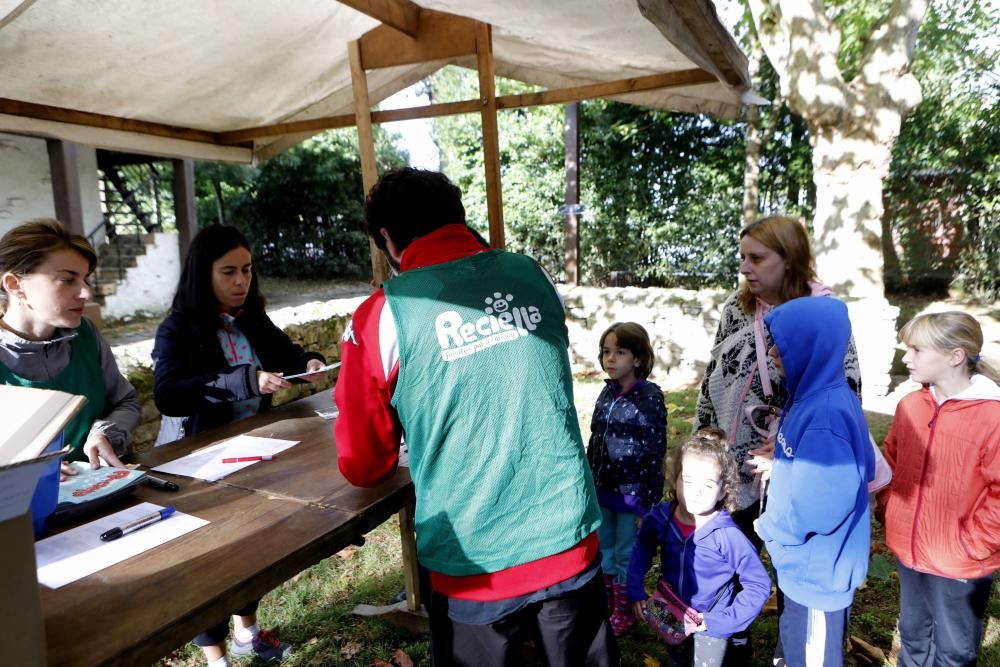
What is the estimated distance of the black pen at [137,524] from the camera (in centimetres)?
147

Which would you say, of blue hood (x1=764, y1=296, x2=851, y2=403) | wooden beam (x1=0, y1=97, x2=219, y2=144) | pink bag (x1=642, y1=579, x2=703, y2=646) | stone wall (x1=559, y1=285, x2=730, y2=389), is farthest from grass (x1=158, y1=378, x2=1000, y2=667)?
stone wall (x1=559, y1=285, x2=730, y2=389)

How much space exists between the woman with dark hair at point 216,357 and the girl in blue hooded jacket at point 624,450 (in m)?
1.36

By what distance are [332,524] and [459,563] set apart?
375mm

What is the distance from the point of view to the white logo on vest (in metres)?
1.31

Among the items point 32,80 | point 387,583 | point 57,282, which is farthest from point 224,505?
point 32,80

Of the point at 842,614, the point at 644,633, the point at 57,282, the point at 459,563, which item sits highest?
the point at 57,282

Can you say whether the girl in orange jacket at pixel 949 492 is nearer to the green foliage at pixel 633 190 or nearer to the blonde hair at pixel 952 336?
the blonde hair at pixel 952 336

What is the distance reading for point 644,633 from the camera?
2725 millimetres

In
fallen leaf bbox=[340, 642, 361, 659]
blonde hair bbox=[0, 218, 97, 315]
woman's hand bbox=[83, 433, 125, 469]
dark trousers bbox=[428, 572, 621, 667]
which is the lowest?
fallen leaf bbox=[340, 642, 361, 659]

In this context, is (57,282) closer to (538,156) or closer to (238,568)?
(238,568)

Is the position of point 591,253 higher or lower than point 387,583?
higher

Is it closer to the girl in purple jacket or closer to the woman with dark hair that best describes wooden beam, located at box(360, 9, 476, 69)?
the woman with dark hair

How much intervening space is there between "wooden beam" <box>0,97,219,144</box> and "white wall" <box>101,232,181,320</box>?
8.31 m

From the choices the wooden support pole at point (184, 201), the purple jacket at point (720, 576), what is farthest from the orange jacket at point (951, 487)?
the wooden support pole at point (184, 201)
